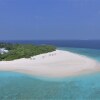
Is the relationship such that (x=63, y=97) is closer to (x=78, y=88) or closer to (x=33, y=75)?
(x=78, y=88)

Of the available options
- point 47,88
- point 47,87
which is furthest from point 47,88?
point 47,87

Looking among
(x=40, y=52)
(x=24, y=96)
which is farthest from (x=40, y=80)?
A: (x=40, y=52)

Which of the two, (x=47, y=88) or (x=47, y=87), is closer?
(x=47, y=88)

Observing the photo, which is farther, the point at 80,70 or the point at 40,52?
the point at 40,52

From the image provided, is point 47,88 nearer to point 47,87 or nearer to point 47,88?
point 47,88

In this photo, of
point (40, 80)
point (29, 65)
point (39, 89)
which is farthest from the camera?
point (29, 65)

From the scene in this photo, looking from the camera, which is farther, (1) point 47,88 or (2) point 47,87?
(2) point 47,87
